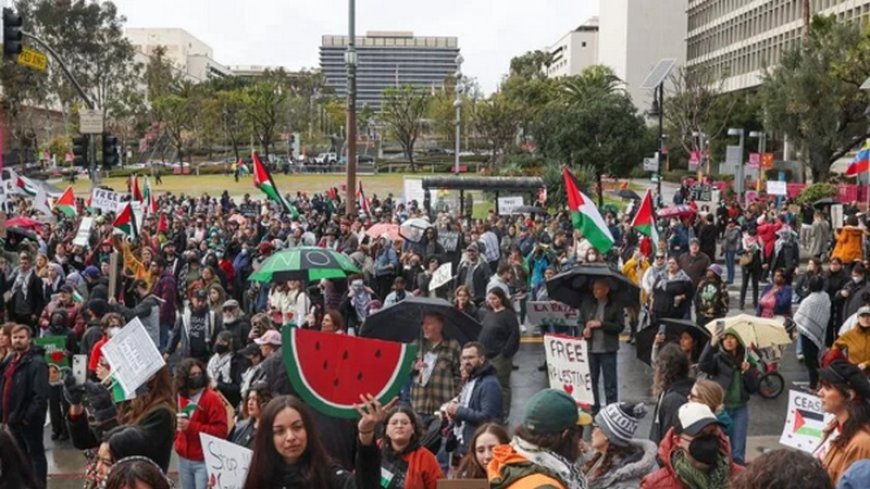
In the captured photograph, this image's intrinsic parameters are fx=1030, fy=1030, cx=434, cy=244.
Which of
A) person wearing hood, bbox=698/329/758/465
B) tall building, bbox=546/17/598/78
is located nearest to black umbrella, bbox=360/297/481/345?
person wearing hood, bbox=698/329/758/465

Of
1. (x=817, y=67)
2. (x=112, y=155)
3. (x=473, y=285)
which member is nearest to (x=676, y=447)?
(x=473, y=285)

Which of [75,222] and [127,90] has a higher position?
[127,90]

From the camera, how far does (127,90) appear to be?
95.5m

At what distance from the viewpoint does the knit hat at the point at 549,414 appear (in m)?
4.12

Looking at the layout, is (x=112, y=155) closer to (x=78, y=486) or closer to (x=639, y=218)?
(x=639, y=218)

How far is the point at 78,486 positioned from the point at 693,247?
29.0 feet

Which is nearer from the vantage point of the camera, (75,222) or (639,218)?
(639,218)

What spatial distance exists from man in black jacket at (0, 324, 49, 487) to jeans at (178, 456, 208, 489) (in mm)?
1519

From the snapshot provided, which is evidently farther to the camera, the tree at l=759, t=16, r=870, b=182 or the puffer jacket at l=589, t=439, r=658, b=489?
the tree at l=759, t=16, r=870, b=182

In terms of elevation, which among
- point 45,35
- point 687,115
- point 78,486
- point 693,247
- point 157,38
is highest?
point 157,38

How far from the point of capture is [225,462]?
542 centimetres

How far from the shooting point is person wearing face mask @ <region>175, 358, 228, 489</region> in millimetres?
6766

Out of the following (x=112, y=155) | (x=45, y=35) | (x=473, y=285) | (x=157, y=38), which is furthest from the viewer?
(x=157, y=38)

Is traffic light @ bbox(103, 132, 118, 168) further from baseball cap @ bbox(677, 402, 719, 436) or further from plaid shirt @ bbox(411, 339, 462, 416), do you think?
baseball cap @ bbox(677, 402, 719, 436)
